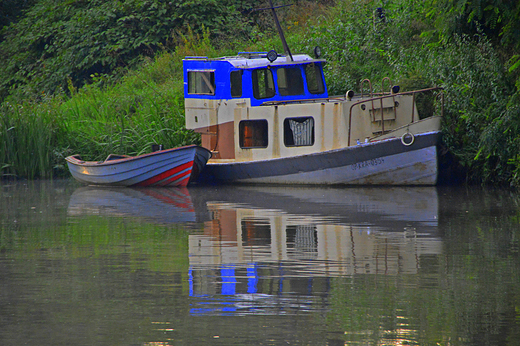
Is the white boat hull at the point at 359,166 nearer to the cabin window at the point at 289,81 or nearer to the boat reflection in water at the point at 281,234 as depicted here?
the boat reflection in water at the point at 281,234

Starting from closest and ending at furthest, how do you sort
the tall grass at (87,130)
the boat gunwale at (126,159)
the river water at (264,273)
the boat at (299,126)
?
the river water at (264,273)
the boat at (299,126)
the boat gunwale at (126,159)
the tall grass at (87,130)

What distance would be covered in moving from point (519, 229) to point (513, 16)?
4418 millimetres

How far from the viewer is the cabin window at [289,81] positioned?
53.0ft

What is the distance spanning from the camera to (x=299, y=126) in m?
15.4

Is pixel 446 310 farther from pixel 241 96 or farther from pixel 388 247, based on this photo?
pixel 241 96

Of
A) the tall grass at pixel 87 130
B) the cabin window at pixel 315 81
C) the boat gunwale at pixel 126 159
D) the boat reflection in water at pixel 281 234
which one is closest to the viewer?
the boat reflection in water at pixel 281 234

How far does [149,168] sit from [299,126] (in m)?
3.38

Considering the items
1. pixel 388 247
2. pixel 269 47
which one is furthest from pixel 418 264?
pixel 269 47

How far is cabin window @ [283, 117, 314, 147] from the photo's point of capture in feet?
50.2

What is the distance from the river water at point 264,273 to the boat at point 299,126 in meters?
1.91

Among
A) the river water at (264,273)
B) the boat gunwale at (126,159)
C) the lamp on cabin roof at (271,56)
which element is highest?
the lamp on cabin roof at (271,56)

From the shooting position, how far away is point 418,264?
25.0 feet

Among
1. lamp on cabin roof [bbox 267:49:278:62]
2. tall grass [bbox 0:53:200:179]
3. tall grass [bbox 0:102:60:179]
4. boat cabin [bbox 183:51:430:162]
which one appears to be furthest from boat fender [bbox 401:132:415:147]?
tall grass [bbox 0:102:60:179]

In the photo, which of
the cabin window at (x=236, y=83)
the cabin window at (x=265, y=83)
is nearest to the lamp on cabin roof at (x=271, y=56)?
the cabin window at (x=265, y=83)
